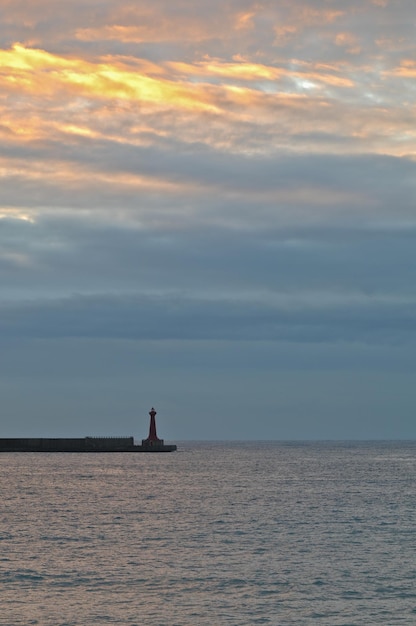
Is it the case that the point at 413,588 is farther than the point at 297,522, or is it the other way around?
the point at 297,522

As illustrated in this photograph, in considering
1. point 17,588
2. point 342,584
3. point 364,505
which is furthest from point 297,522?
point 17,588

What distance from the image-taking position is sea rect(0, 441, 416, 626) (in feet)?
109

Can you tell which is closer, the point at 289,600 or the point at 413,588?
the point at 289,600

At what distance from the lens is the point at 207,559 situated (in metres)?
44.2

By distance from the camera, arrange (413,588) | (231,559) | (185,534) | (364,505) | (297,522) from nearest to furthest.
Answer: (413,588), (231,559), (185,534), (297,522), (364,505)

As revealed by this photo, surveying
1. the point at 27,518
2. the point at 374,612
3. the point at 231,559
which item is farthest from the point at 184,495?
the point at 374,612

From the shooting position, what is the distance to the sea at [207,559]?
33219mm

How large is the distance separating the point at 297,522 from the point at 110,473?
66.6 meters

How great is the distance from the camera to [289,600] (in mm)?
35219

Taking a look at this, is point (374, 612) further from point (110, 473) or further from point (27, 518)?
point (110, 473)

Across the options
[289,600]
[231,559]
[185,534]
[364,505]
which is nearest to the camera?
[289,600]

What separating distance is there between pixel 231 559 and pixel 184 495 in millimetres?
38793

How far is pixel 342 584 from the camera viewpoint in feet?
126

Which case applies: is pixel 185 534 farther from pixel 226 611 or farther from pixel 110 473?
pixel 110 473
